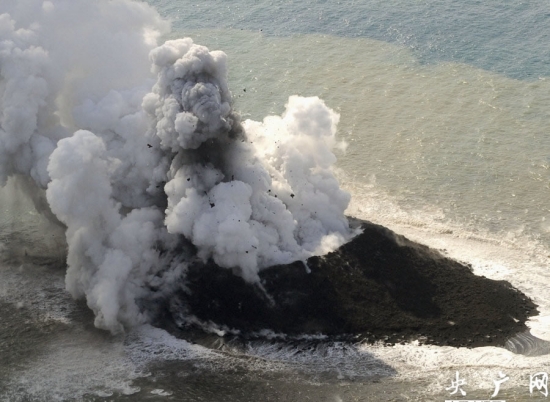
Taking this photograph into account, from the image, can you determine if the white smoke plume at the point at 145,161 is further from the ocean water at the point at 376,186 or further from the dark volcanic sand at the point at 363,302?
the ocean water at the point at 376,186

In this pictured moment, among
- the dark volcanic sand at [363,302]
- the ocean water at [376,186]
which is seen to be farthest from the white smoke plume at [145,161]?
the ocean water at [376,186]

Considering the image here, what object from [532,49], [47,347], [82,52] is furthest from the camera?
[532,49]

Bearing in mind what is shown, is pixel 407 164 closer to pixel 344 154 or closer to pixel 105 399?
pixel 344 154

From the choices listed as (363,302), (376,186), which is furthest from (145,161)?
(376,186)

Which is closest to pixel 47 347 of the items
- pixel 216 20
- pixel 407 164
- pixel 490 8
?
pixel 407 164

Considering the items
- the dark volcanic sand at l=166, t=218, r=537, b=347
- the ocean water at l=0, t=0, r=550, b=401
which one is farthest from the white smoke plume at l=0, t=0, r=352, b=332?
the ocean water at l=0, t=0, r=550, b=401

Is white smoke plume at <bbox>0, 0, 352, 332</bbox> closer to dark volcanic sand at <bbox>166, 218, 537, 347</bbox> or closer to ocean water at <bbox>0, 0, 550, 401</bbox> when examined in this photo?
dark volcanic sand at <bbox>166, 218, 537, 347</bbox>
